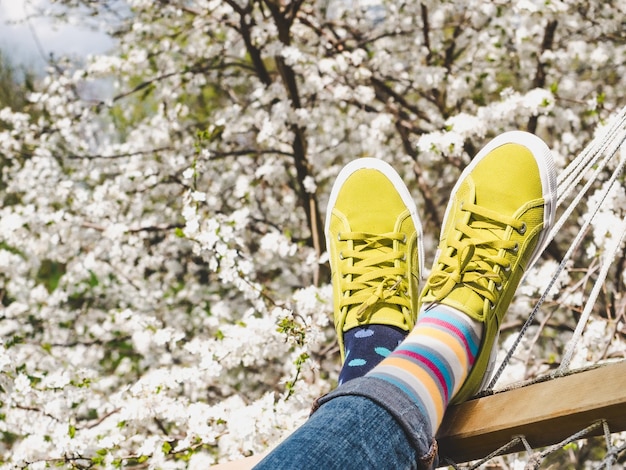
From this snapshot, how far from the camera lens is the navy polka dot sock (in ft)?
4.62

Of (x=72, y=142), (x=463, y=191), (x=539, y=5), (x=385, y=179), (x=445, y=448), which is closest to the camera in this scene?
(x=445, y=448)

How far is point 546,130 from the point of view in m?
3.98

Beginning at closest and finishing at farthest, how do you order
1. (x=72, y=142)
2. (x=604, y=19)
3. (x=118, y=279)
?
(x=604, y=19) → (x=72, y=142) → (x=118, y=279)

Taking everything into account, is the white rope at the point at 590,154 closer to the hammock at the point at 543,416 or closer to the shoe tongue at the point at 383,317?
the hammock at the point at 543,416

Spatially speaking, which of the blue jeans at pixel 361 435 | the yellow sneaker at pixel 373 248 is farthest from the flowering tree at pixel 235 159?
the blue jeans at pixel 361 435

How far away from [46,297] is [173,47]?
198 cm

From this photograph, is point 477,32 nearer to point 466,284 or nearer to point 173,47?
point 173,47

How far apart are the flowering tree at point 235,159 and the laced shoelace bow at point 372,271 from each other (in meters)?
0.67

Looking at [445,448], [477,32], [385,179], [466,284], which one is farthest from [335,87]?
[445,448]

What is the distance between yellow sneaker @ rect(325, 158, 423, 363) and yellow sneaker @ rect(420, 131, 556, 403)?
0.15 m

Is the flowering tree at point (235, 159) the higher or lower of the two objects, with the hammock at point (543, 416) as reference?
higher

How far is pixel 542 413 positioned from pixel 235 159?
3.09m

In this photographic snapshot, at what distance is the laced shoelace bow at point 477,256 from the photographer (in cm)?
144

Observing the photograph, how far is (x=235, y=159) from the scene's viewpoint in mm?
3758
